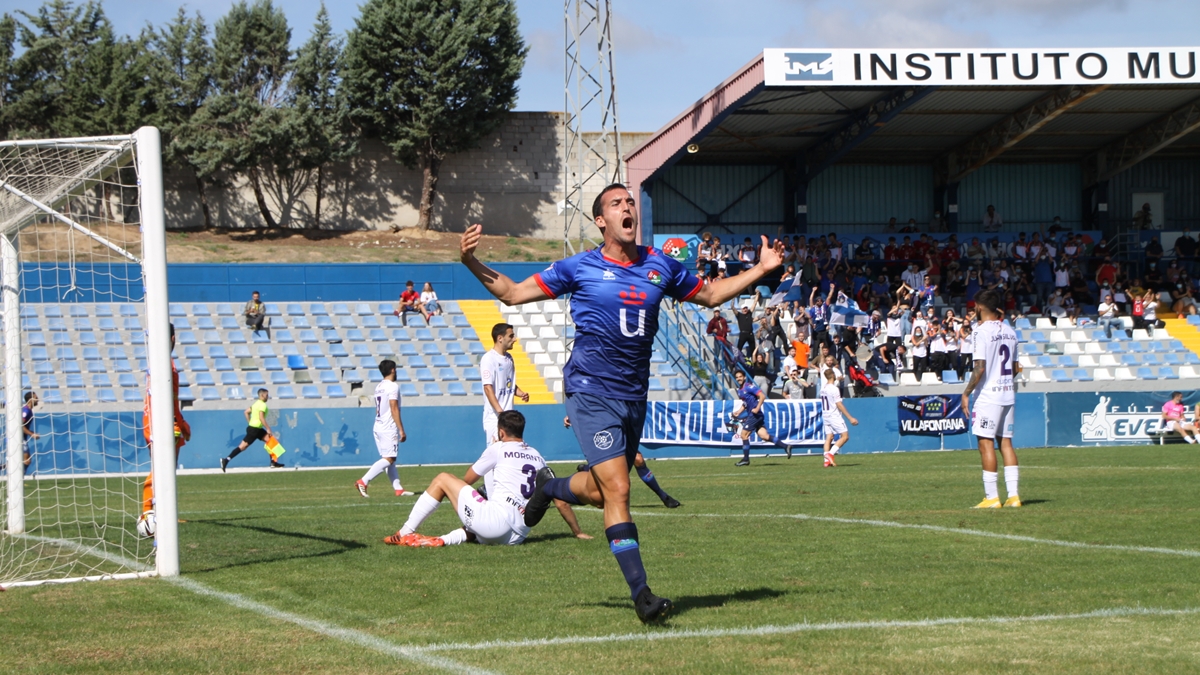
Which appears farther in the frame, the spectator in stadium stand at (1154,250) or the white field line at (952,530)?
the spectator in stadium stand at (1154,250)

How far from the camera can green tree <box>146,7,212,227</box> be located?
4703 cm

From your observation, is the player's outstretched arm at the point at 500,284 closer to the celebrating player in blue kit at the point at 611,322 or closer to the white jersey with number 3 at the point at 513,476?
the celebrating player in blue kit at the point at 611,322

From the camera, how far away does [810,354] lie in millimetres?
31922

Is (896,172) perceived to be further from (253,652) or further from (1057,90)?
(253,652)

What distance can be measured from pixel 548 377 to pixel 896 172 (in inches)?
698

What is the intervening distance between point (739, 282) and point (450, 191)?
43502mm

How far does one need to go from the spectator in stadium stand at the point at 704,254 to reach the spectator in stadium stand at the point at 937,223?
32.0ft

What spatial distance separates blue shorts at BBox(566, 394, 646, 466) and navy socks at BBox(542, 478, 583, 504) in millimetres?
801

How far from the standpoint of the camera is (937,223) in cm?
4147

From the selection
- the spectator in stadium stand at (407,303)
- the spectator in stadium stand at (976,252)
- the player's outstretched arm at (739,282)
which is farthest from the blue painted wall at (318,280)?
the player's outstretched arm at (739,282)

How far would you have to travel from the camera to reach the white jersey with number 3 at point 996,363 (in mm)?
11312

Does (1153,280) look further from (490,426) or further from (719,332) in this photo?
(490,426)

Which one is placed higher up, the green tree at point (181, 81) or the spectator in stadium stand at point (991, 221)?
the green tree at point (181, 81)

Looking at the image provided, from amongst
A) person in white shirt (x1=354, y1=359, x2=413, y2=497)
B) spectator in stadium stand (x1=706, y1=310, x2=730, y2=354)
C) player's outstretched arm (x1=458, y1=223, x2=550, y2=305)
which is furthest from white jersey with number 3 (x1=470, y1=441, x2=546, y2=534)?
spectator in stadium stand (x1=706, y1=310, x2=730, y2=354)
